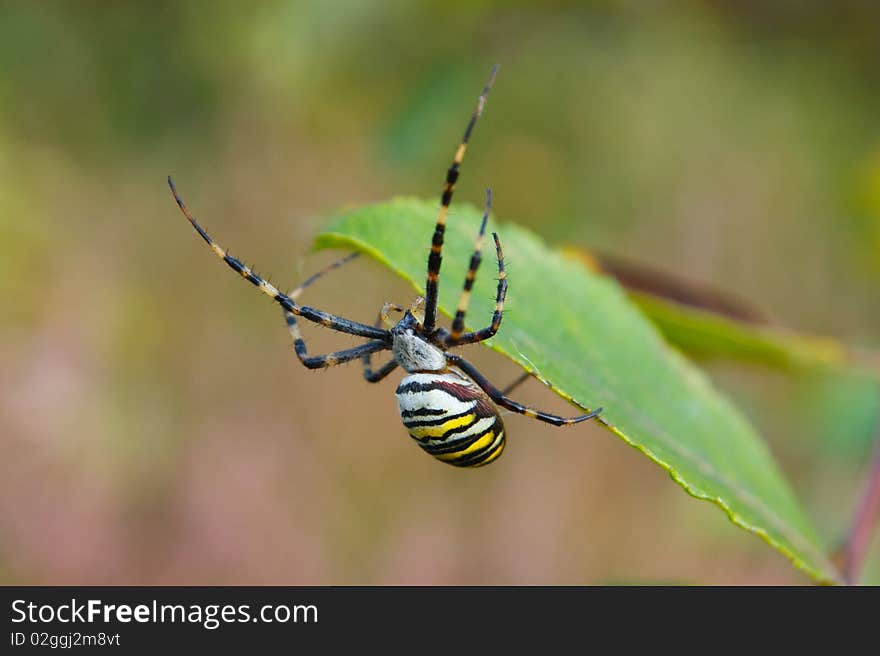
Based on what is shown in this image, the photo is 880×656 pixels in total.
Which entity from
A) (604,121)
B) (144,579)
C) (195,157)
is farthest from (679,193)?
(144,579)

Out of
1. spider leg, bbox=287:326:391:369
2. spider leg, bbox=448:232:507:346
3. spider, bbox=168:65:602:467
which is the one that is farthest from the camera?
spider leg, bbox=287:326:391:369

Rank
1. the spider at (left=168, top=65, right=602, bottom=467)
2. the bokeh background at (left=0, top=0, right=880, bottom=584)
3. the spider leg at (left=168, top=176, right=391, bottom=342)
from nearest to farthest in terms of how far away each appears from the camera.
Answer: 1. the spider at (left=168, top=65, right=602, bottom=467)
2. the spider leg at (left=168, top=176, right=391, bottom=342)
3. the bokeh background at (left=0, top=0, right=880, bottom=584)

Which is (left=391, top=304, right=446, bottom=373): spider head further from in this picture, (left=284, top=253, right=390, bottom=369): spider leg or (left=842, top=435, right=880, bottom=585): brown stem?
(left=842, top=435, right=880, bottom=585): brown stem

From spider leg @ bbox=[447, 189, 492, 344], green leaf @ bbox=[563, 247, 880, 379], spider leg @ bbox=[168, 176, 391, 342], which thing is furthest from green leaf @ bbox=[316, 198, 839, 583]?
spider leg @ bbox=[168, 176, 391, 342]

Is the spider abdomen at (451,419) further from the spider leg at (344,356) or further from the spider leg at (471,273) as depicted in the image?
the spider leg at (344,356)

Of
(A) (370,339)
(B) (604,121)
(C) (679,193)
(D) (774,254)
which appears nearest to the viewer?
(A) (370,339)

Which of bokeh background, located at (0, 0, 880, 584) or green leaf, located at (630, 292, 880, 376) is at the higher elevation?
bokeh background, located at (0, 0, 880, 584)
